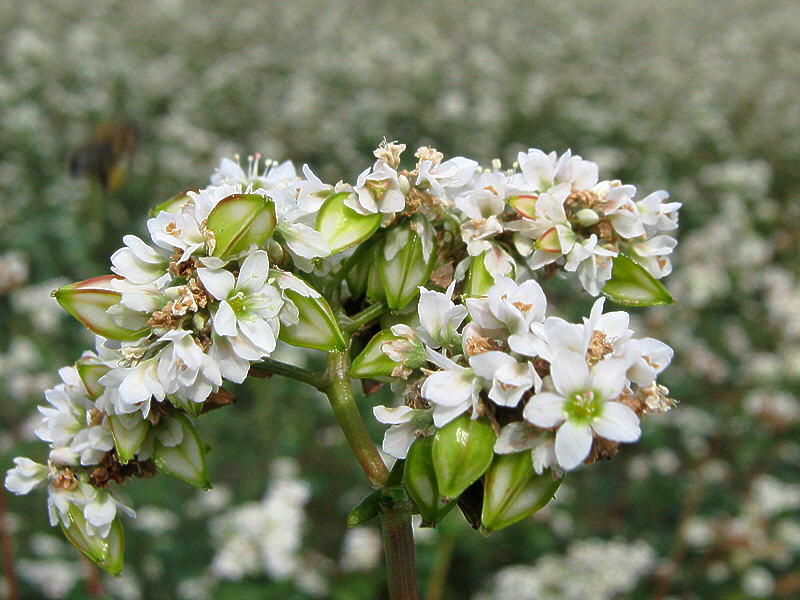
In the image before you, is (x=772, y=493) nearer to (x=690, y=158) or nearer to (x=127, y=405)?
(x=127, y=405)

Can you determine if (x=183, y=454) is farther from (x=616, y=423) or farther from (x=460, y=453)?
(x=616, y=423)

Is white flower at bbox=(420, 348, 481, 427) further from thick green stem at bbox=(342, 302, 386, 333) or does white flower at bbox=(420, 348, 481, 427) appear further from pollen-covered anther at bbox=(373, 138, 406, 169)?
pollen-covered anther at bbox=(373, 138, 406, 169)

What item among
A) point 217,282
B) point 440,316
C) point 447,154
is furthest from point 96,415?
point 447,154

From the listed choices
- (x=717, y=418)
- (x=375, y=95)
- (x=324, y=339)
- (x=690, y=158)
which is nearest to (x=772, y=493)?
(x=717, y=418)

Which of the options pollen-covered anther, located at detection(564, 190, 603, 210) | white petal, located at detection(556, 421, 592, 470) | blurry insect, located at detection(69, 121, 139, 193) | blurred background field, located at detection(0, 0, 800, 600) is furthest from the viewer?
blurred background field, located at detection(0, 0, 800, 600)

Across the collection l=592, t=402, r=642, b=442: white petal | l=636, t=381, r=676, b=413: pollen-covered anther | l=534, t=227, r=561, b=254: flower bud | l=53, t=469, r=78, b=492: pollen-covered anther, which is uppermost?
l=534, t=227, r=561, b=254: flower bud

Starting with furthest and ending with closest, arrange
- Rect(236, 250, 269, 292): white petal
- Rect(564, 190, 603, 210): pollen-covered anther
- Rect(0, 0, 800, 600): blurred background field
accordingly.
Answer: Rect(0, 0, 800, 600): blurred background field → Rect(564, 190, 603, 210): pollen-covered anther → Rect(236, 250, 269, 292): white petal

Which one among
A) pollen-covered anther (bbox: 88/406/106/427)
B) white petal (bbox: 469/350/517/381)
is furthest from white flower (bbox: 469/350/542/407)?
pollen-covered anther (bbox: 88/406/106/427)
